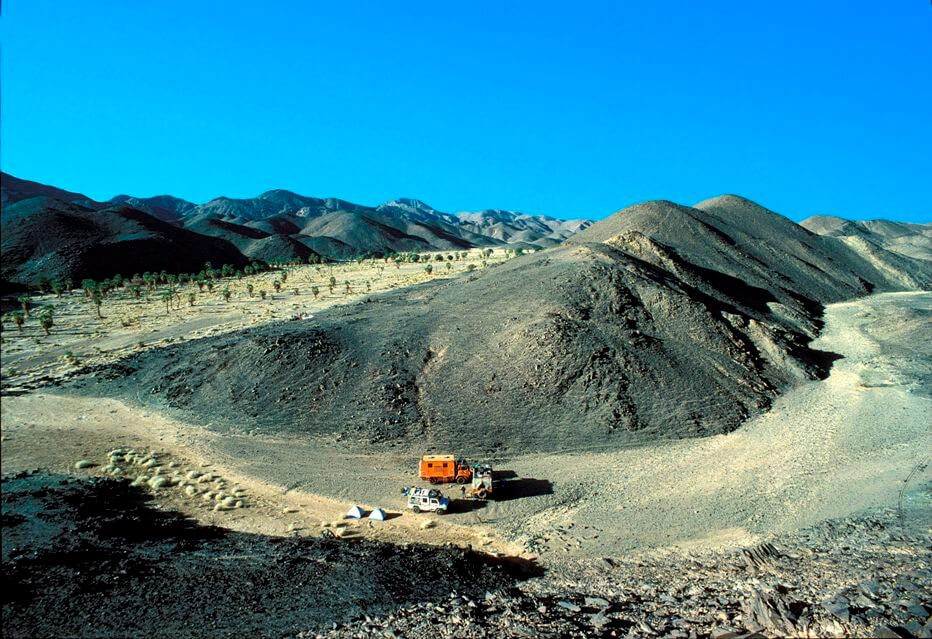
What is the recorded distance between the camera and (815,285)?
6956 cm

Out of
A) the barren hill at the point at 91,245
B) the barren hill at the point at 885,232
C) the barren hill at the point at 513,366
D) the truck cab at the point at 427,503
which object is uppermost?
the barren hill at the point at 885,232

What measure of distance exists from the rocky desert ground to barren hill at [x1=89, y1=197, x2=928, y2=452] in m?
1.35

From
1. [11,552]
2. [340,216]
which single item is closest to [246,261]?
[340,216]

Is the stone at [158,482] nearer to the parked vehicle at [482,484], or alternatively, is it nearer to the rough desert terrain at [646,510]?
the rough desert terrain at [646,510]

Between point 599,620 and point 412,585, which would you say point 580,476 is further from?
point 599,620

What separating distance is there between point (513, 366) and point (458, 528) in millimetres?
12974

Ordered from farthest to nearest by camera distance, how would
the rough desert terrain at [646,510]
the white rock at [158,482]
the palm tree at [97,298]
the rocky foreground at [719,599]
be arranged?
the palm tree at [97,298]
the white rock at [158,482]
the rough desert terrain at [646,510]
the rocky foreground at [719,599]

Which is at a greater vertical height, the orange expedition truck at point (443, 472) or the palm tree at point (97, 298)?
the palm tree at point (97, 298)

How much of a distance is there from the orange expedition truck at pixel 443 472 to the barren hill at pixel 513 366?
3.86 m

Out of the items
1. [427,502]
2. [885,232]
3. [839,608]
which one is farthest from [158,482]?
[885,232]

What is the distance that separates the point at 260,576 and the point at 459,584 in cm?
552

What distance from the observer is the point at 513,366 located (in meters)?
34.4

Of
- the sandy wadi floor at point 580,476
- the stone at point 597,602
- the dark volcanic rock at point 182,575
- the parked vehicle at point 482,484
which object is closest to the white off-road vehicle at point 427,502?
the sandy wadi floor at point 580,476

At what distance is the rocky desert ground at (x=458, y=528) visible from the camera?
605 inches
